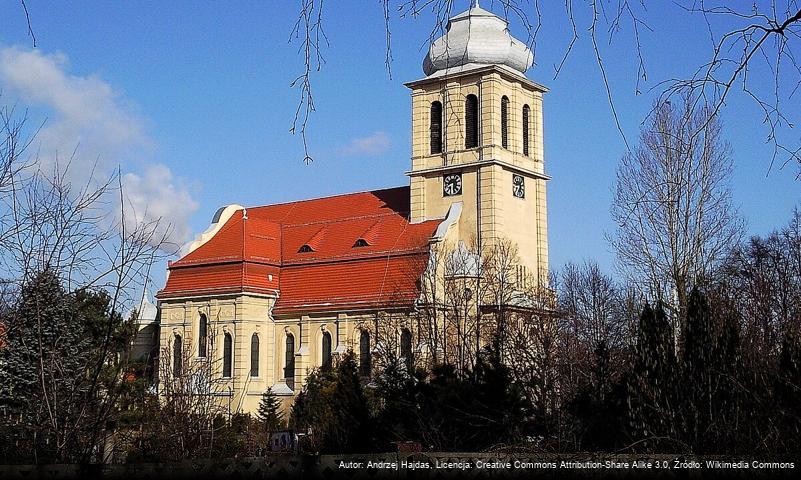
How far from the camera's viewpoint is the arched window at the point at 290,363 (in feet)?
173

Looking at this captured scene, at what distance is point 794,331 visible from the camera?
15531mm

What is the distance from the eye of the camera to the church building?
50.7 metres

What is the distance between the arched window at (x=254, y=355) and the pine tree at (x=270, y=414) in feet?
4.19

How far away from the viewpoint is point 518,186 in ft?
173

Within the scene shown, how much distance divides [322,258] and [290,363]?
18.5 ft

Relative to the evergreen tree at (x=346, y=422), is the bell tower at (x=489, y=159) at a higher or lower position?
higher

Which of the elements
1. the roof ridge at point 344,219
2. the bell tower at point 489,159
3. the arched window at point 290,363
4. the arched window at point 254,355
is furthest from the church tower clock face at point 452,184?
the arched window at point 254,355

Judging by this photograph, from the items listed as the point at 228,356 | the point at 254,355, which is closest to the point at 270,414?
the point at 254,355

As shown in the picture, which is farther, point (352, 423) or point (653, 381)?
point (352, 423)

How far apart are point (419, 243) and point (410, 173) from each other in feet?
14.6

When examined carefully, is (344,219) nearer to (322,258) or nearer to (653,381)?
(322,258)

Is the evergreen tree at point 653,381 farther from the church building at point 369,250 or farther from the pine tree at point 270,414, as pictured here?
the church building at point 369,250

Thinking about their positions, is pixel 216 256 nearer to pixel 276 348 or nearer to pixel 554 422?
pixel 276 348

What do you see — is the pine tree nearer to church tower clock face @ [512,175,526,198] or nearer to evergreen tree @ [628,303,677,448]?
church tower clock face @ [512,175,526,198]
